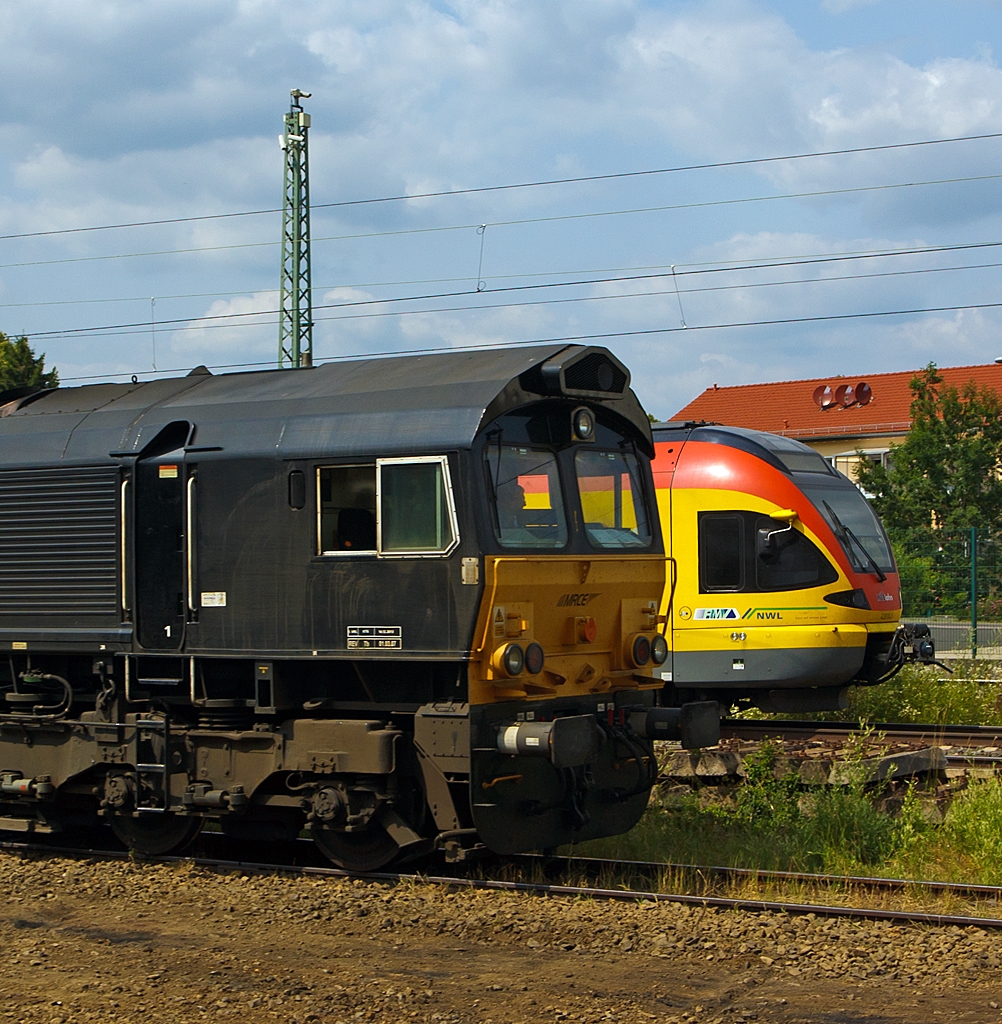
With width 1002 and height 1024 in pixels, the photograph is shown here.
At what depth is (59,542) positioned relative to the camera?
9.91m

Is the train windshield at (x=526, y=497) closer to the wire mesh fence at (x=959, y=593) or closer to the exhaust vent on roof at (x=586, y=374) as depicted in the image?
the exhaust vent on roof at (x=586, y=374)

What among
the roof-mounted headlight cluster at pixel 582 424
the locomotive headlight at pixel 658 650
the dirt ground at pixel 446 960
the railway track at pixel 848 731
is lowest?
the dirt ground at pixel 446 960

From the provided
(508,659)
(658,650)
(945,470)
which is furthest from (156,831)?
(945,470)

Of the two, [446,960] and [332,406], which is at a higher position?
[332,406]

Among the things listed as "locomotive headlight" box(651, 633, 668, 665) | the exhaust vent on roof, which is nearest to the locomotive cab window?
the exhaust vent on roof

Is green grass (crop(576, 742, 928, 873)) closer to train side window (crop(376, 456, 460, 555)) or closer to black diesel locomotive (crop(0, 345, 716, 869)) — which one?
black diesel locomotive (crop(0, 345, 716, 869))

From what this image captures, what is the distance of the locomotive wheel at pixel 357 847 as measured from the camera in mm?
8898

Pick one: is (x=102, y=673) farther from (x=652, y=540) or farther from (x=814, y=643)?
(x=814, y=643)

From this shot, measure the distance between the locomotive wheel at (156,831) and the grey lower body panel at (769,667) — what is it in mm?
6222

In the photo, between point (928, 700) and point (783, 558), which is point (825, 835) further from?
point (928, 700)

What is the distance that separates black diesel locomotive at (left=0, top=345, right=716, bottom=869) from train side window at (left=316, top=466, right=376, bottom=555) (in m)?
0.01

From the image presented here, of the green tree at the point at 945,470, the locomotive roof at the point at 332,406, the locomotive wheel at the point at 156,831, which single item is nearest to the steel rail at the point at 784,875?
the locomotive wheel at the point at 156,831

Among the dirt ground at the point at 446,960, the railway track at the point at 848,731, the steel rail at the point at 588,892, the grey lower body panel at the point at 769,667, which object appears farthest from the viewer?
the railway track at the point at 848,731

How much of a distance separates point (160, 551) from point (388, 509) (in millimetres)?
1902
